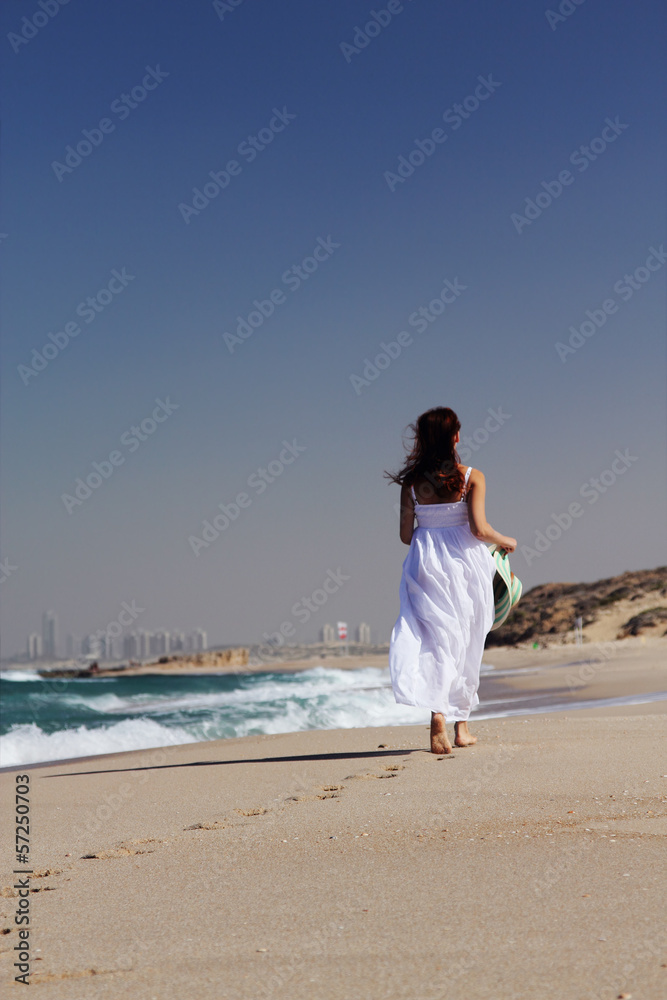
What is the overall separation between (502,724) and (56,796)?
324 cm

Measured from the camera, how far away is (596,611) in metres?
46.2

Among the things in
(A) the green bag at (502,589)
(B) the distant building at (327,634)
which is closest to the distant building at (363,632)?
(B) the distant building at (327,634)

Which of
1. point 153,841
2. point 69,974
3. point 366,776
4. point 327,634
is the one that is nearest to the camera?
point 69,974

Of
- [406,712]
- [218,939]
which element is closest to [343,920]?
[218,939]

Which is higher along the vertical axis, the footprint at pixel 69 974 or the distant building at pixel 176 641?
→ the footprint at pixel 69 974

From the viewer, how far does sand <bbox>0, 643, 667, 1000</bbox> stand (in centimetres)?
181

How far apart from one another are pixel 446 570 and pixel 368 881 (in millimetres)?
2891

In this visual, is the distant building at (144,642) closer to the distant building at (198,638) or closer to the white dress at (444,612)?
the distant building at (198,638)

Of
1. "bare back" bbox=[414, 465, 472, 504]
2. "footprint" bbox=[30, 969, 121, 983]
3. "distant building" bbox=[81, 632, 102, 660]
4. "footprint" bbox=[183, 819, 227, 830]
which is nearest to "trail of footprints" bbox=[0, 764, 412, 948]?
"footprint" bbox=[183, 819, 227, 830]

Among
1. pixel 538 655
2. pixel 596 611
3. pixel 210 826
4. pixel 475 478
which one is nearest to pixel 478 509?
pixel 475 478

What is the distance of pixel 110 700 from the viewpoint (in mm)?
25578

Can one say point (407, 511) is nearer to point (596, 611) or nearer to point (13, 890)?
point (13, 890)

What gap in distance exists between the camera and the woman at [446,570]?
5148mm

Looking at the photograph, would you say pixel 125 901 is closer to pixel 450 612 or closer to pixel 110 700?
pixel 450 612
